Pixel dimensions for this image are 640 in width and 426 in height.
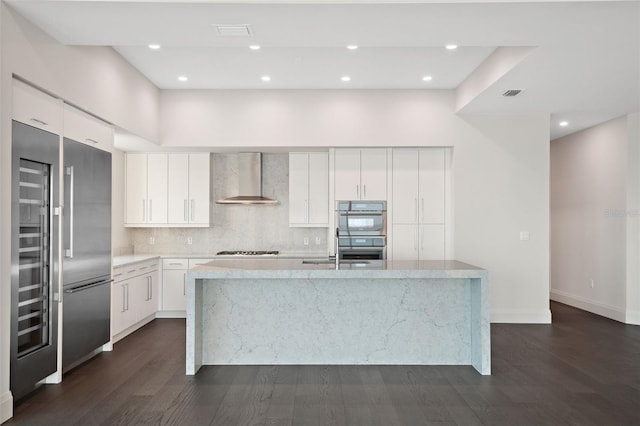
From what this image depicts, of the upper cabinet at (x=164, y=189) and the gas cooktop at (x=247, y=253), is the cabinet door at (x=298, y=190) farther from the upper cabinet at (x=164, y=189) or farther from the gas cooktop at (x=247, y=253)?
the upper cabinet at (x=164, y=189)

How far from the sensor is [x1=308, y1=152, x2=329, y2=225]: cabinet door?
6418 mm

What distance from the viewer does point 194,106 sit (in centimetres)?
603

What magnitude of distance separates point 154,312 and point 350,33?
4.63 meters

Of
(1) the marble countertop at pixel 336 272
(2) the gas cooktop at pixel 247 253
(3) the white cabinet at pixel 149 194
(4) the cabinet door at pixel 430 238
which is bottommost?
(2) the gas cooktop at pixel 247 253

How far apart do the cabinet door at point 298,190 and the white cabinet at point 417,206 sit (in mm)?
1243

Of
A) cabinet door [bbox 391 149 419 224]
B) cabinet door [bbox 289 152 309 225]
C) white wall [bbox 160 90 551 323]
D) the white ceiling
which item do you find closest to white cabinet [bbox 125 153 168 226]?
white wall [bbox 160 90 551 323]

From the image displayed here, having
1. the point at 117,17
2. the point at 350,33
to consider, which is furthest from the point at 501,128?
the point at 117,17

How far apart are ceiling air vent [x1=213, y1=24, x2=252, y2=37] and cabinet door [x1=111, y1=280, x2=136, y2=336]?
2.95 metres

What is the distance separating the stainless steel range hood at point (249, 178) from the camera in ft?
21.4

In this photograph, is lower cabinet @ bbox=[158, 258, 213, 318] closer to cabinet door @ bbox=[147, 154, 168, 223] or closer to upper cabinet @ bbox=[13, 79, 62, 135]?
cabinet door @ bbox=[147, 154, 168, 223]

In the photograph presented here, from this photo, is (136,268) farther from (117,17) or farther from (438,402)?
(438,402)

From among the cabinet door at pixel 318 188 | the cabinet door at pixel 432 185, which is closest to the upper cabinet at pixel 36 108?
the cabinet door at pixel 318 188

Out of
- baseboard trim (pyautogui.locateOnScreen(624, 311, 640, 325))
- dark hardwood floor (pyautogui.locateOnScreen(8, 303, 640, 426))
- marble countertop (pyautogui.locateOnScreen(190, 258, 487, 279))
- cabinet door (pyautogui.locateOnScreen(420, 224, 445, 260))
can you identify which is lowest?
dark hardwood floor (pyautogui.locateOnScreen(8, 303, 640, 426))

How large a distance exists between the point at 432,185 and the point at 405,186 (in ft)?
1.22
